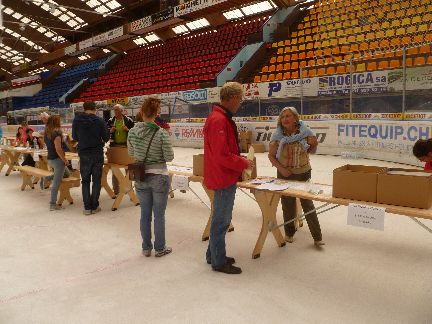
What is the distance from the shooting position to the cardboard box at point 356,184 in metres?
2.83

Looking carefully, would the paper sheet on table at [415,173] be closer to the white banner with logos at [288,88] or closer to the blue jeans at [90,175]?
the blue jeans at [90,175]

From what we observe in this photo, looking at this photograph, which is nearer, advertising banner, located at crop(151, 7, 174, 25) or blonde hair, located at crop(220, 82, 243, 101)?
blonde hair, located at crop(220, 82, 243, 101)

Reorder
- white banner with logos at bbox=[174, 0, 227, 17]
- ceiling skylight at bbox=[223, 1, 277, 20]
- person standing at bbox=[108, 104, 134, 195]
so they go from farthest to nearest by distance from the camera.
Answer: ceiling skylight at bbox=[223, 1, 277, 20] < white banner with logos at bbox=[174, 0, 227, 17] < person standing at bbox=[108, 104, 134, 195]

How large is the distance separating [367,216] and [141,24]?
21.5 meters

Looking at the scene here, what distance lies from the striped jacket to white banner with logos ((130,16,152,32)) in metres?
19.1

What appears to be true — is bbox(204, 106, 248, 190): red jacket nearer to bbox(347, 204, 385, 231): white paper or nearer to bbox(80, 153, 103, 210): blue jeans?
bbox(347, 204, 385, 231): white paper

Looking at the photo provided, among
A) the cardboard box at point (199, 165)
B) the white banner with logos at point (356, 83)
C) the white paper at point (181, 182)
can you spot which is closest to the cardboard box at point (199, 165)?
the cardboard box at point (199, 165)

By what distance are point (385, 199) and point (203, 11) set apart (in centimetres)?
1728

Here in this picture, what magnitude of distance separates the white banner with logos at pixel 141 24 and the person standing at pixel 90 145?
1726 centimetres

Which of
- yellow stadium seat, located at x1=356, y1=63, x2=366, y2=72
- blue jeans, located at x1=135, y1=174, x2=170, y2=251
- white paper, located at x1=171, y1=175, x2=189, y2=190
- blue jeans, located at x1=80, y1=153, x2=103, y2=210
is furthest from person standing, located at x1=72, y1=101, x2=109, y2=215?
yellow stadium seat, located at x1=356, y1=63, x2=366, y2=72

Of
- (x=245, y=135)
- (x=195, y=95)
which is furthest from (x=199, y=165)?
(x=195, y=95)

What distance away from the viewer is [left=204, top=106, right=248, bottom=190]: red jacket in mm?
3055

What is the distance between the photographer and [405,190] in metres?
2.68

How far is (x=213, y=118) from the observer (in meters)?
3.09
